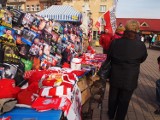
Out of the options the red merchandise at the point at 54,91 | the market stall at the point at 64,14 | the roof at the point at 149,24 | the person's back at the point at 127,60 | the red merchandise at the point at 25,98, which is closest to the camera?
the red merchandise at the point at 25,98

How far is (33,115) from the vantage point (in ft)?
8.00

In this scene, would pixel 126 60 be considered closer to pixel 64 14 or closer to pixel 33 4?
pixel 64 14

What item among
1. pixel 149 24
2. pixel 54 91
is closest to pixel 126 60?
pixel 54 91

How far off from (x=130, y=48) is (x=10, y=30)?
1.89 meters

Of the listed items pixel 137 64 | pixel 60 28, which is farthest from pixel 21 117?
pixel 60 28

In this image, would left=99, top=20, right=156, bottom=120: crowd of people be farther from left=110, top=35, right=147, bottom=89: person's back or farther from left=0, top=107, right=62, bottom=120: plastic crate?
left=0, top=107, right=62, bottom=120: plastic crate

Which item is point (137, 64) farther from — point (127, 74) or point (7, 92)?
point (7, 92)

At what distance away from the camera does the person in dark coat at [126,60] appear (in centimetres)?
372

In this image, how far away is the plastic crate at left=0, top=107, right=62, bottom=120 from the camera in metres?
2.37

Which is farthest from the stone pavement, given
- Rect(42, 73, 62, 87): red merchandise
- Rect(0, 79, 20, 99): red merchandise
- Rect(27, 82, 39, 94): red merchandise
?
Rect(0, 79, 20, 99): red merchandise

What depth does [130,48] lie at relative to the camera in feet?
12.2

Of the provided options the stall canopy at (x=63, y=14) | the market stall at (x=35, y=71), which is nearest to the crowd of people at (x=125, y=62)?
the market stall at (x=35, y=71)

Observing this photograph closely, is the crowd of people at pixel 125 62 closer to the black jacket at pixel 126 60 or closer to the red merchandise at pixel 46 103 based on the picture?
the black jacket at pixel 126 60

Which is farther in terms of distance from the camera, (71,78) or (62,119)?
(71,78)
